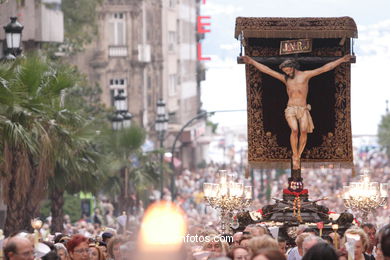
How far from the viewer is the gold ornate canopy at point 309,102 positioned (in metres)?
22.5

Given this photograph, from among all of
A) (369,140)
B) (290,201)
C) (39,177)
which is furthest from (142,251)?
(369,140)

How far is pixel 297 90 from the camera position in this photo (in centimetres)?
2202

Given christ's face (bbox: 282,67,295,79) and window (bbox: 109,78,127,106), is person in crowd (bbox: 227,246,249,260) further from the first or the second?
window (bbox: 109,78,127,106)

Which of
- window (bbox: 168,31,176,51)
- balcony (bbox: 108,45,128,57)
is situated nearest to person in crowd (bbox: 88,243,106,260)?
balcony (bbox: 108,45,128,57)

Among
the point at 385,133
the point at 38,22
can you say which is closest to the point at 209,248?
the point at 38,22

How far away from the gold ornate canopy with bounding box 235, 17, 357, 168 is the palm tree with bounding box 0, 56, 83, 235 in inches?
144

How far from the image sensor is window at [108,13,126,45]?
75.7m

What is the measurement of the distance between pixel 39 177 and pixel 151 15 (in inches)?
2091

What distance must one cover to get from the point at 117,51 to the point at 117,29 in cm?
108

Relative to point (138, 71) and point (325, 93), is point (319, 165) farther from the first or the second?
point (138, 71)

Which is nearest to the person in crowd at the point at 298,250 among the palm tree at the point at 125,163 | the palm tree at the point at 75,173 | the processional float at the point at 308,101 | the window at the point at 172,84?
the processional float at the point at 308,101

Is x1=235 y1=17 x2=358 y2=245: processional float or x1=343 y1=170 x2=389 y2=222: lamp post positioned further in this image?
x1=343 y1=170 x2=389 y2=222: lamp post

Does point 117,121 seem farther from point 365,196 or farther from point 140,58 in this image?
point 140,58

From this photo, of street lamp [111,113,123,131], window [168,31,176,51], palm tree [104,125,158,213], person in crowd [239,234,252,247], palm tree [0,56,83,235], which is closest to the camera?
person in crowd [239,234,252,247]
